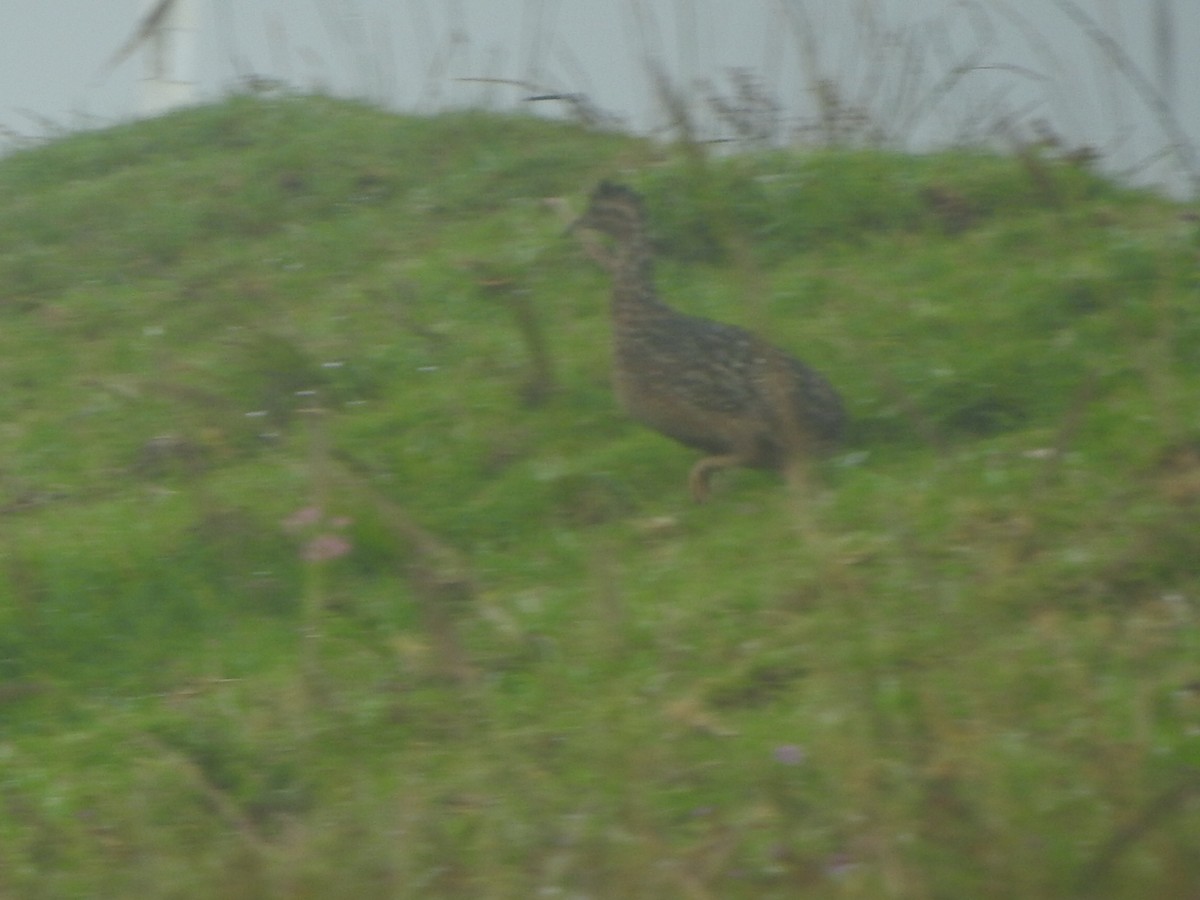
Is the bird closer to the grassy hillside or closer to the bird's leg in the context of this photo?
the bird's leg

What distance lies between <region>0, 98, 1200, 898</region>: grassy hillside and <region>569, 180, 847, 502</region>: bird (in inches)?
6.4

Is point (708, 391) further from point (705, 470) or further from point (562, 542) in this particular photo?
point (562, 542)

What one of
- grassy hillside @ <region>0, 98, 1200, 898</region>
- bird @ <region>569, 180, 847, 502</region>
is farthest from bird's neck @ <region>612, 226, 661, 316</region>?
grassy hillside @ <region>0, 98, 1200, 898</region>

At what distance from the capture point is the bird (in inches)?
234

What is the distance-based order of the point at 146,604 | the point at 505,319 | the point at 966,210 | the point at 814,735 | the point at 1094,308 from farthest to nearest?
the point at 966,210 < the point at 505,319 < the point at 1094,308 < the point at 146,604 < the point at 814,735

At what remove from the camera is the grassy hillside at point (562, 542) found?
3.67 metres

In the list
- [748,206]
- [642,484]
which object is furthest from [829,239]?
[642,484]

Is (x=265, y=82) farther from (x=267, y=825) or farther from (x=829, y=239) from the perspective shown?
(x=267, y=825)

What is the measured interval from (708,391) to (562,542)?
2.04ft

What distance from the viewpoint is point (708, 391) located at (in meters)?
6.02

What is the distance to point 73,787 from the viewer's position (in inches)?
183

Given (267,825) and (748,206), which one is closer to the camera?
(267,825)

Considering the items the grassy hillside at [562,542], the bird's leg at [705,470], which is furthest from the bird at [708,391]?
the grassy hillside at [562,542]

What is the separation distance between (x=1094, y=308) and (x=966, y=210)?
1.29 meters
